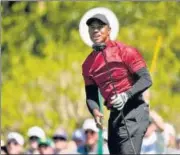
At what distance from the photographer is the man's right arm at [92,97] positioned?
1084 cm

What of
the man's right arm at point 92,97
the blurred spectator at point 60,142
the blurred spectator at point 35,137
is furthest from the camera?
the blurred spectator at point 60,142

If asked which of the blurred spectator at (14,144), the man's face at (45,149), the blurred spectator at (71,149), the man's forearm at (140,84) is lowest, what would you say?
the blurred spectator at (71,149)

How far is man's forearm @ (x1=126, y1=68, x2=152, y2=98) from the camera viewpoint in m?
10.7

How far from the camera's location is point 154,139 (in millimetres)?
15547

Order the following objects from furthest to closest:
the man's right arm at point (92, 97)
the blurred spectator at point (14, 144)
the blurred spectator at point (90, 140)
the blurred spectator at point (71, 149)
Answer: the blurred spectator at point (14, 144), the blurred spectator at point (71, 149), the blurred spectator at point (90, 140), the man's right arm at point (92, 97)

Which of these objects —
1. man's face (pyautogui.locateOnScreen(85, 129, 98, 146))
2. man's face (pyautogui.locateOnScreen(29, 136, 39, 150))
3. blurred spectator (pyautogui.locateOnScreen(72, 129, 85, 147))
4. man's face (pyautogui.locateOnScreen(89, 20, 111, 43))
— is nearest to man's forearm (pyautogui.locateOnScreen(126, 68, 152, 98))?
man's face (pyautogui.locateOnScreen(89, 20, 111, 43))

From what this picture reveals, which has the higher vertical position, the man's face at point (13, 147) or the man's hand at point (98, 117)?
the man's hand at point (98, 117)

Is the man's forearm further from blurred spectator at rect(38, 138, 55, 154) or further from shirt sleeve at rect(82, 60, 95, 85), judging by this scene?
blurred spectator at rect(38, 138, 55, 154)

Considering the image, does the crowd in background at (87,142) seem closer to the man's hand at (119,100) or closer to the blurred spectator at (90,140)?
the blurred spectator at (90,140)

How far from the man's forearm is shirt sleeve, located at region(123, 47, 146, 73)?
46 millimetres

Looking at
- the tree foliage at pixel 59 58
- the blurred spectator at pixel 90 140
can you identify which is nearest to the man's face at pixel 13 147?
the blurred spectator at pixel 90 140

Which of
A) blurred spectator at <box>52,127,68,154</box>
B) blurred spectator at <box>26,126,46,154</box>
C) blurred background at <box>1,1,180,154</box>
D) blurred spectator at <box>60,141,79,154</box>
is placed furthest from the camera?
blurred background at <box>1,1,180,154</box>

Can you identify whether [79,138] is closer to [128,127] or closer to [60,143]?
[60,143]

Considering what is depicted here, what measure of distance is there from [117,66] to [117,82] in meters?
0.13
